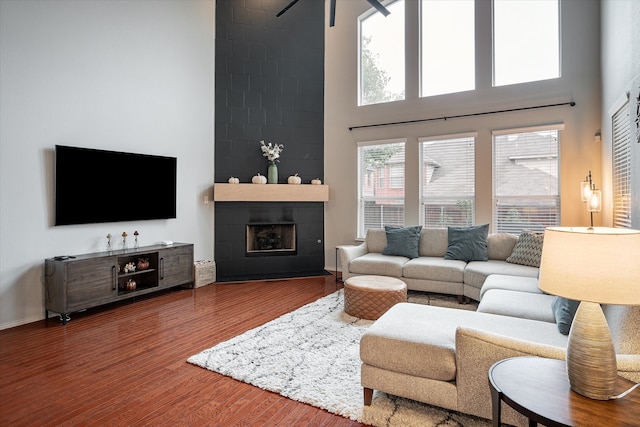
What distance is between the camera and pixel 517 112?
5.11 m

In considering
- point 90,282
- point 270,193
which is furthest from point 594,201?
point 90,282

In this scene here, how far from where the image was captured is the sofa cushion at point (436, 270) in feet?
14.5

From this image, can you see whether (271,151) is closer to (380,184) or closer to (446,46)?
(380,184)

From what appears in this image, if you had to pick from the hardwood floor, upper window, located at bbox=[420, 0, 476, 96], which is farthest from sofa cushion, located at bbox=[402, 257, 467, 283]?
upper window, located at bbox=[420, 0, 476, 96]

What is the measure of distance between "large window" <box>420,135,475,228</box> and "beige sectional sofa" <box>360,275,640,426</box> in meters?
2.92

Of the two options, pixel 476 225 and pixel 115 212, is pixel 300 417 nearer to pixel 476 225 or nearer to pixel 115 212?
pixel 115 212

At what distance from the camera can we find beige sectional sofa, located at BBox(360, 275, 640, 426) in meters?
1.72

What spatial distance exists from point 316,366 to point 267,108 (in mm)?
4542

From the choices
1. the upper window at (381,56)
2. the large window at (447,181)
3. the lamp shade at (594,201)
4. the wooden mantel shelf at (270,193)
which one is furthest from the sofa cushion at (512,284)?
→ the upper window at (381,56)

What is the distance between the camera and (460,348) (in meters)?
1.87

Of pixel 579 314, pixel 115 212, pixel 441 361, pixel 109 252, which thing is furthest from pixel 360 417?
pixel 115 212

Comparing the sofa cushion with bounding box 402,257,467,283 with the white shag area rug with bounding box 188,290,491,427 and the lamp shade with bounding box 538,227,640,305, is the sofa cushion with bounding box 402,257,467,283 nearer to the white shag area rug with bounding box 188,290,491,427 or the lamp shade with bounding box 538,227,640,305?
the white shag area rug with bounding box 188,290,491,427

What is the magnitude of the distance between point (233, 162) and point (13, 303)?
3330 millimetres

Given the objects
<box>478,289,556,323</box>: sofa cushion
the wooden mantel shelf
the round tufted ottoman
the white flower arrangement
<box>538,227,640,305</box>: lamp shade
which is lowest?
the round tufted ottoman
